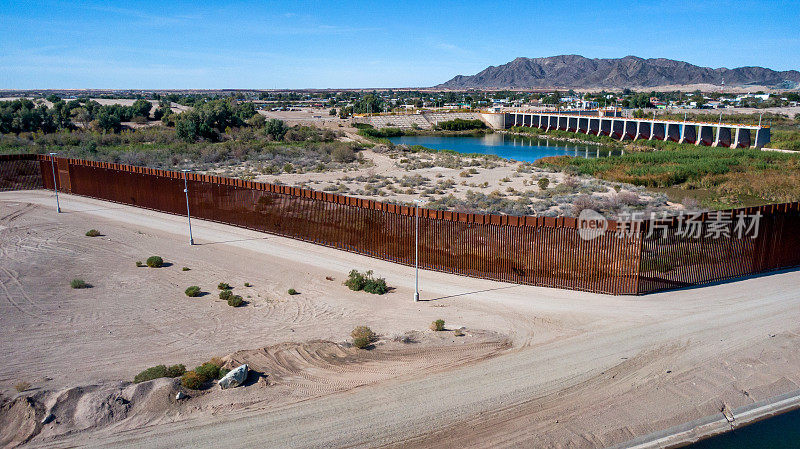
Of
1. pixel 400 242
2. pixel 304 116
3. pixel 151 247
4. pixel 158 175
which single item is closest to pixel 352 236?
pixel 400 242

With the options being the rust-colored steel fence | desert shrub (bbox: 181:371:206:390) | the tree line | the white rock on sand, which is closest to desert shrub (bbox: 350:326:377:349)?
the white rock on sand

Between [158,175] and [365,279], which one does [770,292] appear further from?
[158,175]

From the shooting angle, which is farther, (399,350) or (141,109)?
(141,109)

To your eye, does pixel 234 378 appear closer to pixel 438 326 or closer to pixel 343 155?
pixel 438 326

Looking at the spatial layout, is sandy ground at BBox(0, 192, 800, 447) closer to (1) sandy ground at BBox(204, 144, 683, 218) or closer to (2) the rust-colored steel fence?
(2) the rust-colored steel fence

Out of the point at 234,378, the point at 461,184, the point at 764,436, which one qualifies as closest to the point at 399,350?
the point at 234,378

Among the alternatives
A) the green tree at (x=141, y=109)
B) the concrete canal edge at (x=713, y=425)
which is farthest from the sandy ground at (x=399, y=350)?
the green tree at (x=141, y=109)
